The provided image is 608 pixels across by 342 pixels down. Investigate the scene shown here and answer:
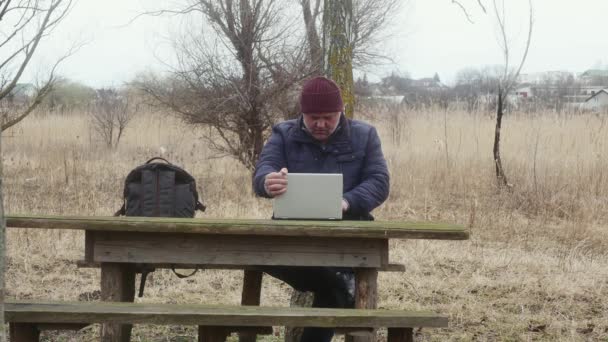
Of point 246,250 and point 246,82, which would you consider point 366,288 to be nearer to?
point 246,250

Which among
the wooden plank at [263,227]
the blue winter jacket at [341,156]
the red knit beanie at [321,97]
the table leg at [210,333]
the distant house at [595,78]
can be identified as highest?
the distant house at [595,78]

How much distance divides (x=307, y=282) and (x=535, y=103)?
839 cm

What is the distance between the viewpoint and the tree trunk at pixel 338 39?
5.86 metres

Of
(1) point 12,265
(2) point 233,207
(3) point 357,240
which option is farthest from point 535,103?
(3) point 357,240

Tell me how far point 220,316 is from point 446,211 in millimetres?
5983

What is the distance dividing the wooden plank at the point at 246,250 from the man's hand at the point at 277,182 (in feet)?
0.64

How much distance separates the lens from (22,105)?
39.0 feet

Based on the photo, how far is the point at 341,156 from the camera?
3732 millimetres

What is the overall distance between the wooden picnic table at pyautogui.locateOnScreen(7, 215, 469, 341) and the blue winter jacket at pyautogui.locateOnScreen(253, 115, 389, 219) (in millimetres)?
406

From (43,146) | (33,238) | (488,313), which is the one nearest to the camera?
(488,313)

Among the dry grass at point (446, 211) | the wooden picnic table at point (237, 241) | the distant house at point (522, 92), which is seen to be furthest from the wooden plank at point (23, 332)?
the distant house at point (522, 92)

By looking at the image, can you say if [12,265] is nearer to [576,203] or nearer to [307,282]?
[307,282]

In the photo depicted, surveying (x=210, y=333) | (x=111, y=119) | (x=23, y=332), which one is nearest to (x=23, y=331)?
(x=23, y=332)

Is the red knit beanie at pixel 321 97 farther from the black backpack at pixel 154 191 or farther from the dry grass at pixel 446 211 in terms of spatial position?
the dry grass at pixel 446 211
